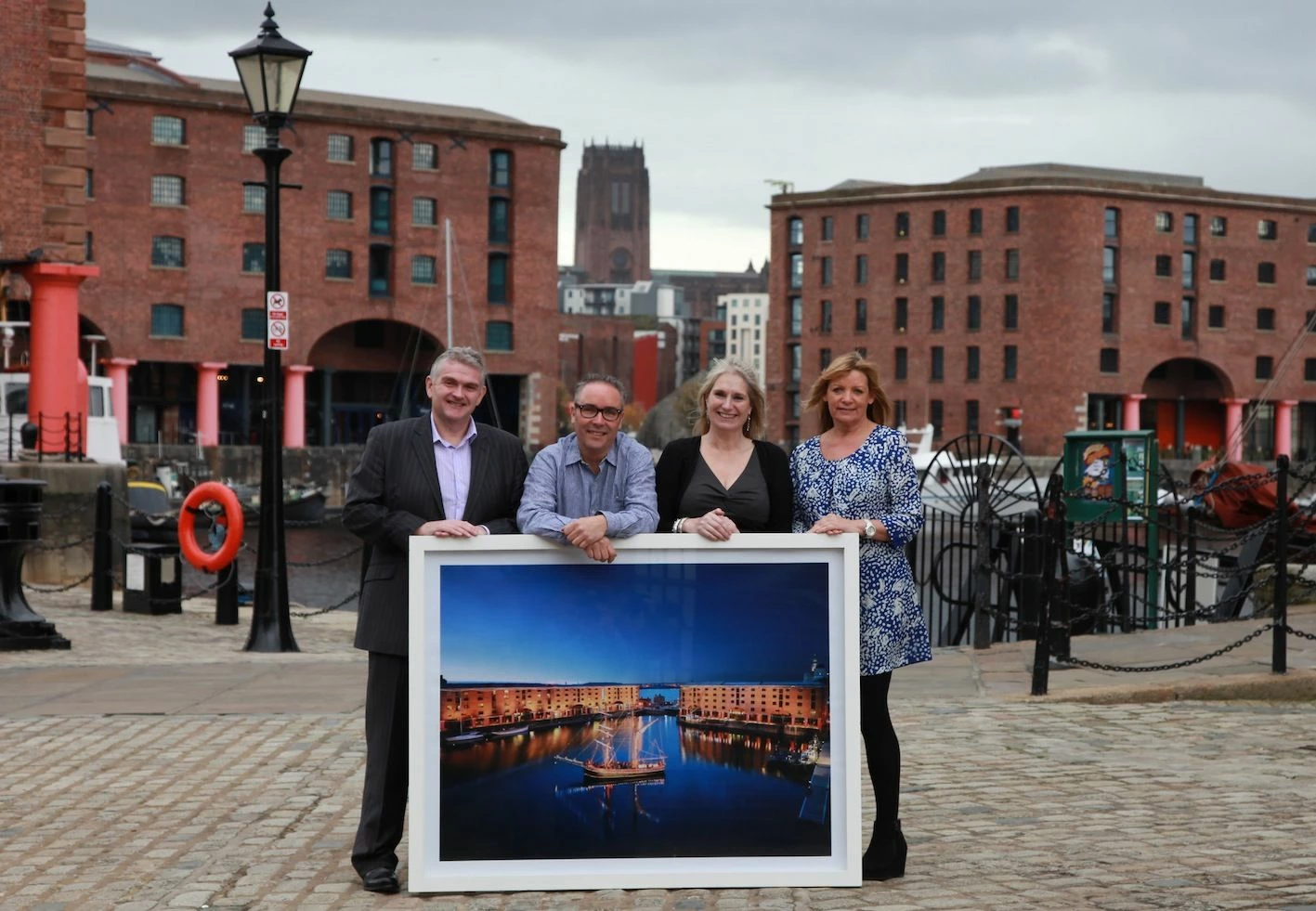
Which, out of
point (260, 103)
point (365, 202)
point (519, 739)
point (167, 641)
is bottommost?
point (167, 641)

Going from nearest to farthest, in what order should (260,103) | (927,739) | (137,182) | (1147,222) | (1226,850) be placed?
(1226,850) → (927,739) → (260,103) → (137,182) → (1147,222)

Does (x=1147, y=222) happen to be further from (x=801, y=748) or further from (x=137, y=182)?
(x=801, y=748)

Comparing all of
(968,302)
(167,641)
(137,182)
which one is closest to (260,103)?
(167,641)

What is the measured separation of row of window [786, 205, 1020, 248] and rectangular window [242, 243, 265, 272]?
31.9 m

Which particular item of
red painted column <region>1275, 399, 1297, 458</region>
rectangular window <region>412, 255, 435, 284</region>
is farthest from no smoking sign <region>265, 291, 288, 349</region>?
red painted column <region>1275, 399, 1297, 458</region>

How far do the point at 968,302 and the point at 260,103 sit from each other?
6998 centimetres

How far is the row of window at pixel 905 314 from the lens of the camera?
80.2m

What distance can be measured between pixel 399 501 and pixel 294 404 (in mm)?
62254

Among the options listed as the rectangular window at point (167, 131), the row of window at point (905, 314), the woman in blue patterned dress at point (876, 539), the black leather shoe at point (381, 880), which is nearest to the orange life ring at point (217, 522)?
the black leather shoe at point (381, 880)

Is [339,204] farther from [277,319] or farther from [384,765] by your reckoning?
[384,765]

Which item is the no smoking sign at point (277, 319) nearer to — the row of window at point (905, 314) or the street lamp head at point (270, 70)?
the street lamp head at point (270, 70)

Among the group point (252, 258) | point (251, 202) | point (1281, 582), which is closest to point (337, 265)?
point (252, 258)

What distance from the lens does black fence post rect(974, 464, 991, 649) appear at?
44.9ft

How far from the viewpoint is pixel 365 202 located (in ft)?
216
